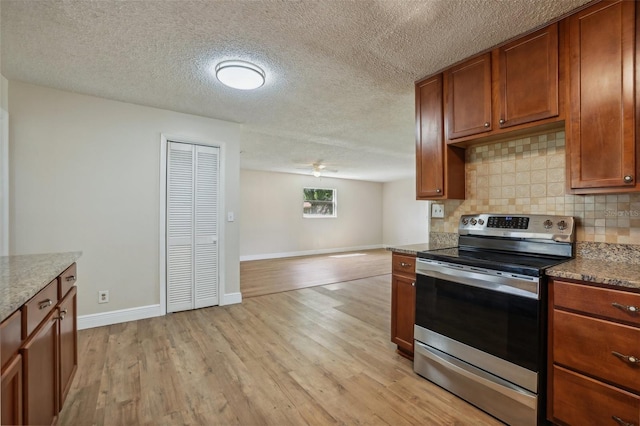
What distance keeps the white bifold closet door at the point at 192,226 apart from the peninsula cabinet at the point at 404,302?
232 centimetres

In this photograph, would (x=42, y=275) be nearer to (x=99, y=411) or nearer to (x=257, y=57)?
(x=99, y=411)

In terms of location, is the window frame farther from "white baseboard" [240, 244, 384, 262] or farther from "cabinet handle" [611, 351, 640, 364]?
"cabinet handle" [611, 351, 640, 364]

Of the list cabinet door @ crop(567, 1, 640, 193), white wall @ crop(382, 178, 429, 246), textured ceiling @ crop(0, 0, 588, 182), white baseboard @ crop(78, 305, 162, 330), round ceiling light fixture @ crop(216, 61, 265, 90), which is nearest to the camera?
cabinet door @ crop(567, 1, 640, 193)

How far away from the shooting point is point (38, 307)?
4.03 ft

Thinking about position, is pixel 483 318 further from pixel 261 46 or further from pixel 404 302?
pixel 261 46

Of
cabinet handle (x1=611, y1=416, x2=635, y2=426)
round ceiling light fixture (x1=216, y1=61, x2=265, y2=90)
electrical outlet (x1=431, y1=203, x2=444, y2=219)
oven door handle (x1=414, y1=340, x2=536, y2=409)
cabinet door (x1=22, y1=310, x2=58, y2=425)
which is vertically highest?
round ceiling light fixture (x1=216, y1=61, x2=265, y2=90)

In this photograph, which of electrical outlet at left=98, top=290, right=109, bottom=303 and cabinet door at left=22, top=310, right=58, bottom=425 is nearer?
cabinet door at left=22, top=310, right=58, bottom=425

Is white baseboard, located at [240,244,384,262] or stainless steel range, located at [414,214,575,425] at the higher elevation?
stainless steel range, located at [414,214,575,425]

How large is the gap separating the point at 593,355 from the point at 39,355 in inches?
100

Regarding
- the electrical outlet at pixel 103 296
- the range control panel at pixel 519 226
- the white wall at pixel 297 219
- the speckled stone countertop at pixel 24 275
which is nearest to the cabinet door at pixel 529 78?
the range control panel at pixel 519 226

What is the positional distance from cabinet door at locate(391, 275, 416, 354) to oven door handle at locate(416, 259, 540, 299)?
252mm

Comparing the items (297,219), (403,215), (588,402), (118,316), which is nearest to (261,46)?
(588,402)

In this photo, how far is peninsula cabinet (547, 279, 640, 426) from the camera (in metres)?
1.28

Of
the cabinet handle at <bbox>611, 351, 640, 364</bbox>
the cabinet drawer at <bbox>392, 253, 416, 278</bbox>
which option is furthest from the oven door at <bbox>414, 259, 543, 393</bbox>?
the cabinet handle at <bbox>611, 351, 640, 364</bbox>
